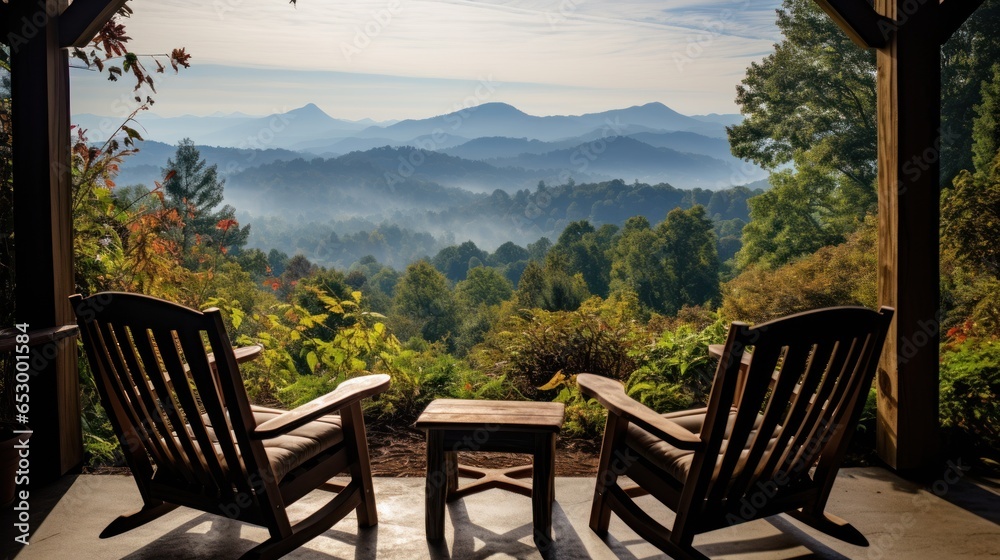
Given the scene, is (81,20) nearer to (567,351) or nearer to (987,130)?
(567,351)

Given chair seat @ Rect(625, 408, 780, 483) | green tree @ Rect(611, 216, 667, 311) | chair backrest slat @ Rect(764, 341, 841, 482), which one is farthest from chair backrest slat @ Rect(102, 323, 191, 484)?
green tree @ Rect(611, 216, 667, 311)

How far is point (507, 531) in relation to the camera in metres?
2.89

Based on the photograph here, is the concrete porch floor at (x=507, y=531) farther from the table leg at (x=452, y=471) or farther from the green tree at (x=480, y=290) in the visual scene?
the green tree at (x=480, y=290)

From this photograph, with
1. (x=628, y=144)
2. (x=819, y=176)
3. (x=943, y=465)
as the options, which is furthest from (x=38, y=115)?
(x=628, y=144)

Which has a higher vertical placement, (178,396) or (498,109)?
A: (498,109)

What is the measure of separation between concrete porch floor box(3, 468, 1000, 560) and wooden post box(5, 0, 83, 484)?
30 cm

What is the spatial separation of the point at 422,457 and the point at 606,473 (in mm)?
1341

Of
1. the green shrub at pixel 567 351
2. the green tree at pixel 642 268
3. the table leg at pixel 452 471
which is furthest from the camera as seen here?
the green tree at pixel 642 268

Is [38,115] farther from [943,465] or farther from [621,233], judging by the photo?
[621,233]

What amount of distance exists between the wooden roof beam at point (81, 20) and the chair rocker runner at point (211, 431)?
1.49m

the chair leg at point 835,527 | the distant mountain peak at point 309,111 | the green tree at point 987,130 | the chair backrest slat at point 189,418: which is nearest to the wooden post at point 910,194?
the chair leg at point 835,527

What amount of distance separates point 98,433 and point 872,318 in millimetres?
3741

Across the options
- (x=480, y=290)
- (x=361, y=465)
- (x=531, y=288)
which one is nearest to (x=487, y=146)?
(x=480, y=290)

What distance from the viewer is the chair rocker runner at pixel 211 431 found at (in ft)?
7.61
